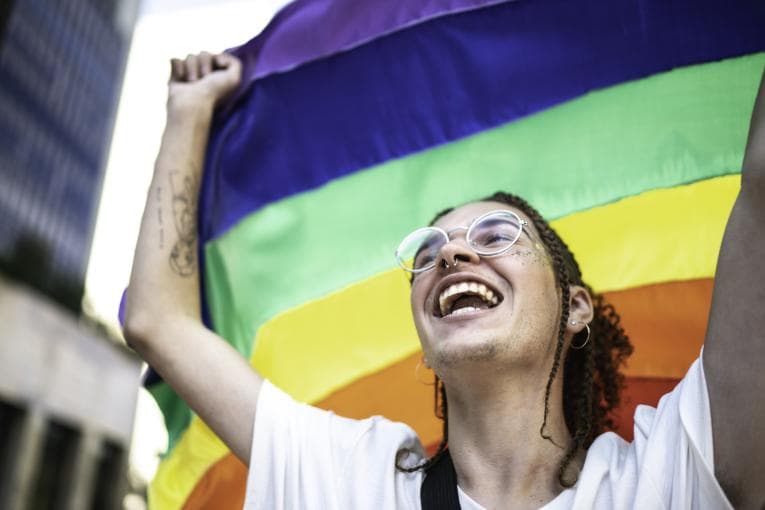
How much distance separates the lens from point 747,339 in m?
1.64

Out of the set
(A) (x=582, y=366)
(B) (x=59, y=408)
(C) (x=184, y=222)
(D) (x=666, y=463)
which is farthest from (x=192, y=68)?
(B) (x=59, y=408)

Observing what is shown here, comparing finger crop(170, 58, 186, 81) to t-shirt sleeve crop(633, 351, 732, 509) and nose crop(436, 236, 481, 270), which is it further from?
t-shirt sleeve crop(633, 351, 732, 509)

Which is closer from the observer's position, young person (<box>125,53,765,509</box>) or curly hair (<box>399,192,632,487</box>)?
young person (<box>125,53,765,509</box>)

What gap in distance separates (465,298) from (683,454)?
0.89m

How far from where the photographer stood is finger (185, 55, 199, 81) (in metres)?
3.13

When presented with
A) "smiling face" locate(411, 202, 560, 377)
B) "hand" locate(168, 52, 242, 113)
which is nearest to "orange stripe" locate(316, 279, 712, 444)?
"smiling face" locate(411, 202, 560, 377)

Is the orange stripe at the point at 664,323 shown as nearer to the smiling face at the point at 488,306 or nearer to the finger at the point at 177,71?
the smiling face at the point at 488,306

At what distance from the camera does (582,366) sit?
8.71 ft

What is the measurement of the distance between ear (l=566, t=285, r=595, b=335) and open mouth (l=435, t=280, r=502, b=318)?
0.34m

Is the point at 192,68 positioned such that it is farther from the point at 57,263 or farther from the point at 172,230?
the point at 57,263

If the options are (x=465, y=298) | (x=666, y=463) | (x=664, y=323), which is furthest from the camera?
(x=664, y=323)

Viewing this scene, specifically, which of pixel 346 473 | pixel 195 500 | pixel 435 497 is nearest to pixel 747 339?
pixel 435 497

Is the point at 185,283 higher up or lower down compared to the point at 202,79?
lower down

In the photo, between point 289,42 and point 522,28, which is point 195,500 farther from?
point 522,28
